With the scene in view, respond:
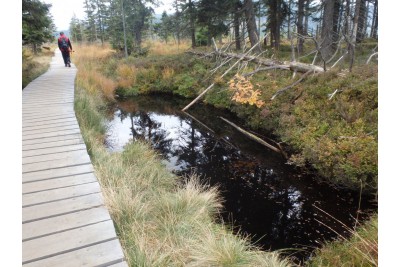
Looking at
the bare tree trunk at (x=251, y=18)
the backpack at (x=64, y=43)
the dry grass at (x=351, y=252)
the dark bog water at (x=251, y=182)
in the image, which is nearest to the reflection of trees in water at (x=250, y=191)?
the dark bog water at (x=251, y=182)

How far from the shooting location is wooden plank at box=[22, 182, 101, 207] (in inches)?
95.2

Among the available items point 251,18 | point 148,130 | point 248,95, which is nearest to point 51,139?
point 148,130

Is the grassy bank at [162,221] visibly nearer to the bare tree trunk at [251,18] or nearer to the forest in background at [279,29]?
A: the forest in background at [279,29]

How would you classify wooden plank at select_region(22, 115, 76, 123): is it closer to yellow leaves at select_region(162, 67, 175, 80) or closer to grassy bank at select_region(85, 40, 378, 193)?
grassy bank at select_region(85, 40, 378, 193)

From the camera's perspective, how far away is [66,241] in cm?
196

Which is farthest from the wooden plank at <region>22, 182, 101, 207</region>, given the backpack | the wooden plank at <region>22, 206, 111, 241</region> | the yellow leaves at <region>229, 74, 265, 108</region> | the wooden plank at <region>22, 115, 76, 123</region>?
the backpack

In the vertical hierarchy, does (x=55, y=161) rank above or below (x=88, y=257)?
above

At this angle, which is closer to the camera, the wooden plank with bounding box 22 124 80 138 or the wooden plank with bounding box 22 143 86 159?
the wooden plank with bounding box 22 143 86 159

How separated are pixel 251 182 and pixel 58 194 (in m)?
3.53

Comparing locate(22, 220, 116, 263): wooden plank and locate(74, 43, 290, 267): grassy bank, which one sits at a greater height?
locate(22, 220, 116, 263): wooden plank

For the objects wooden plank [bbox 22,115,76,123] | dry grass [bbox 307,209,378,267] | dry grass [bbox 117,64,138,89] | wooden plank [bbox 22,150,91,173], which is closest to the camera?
dry grass [bbox 307,209,378,267]

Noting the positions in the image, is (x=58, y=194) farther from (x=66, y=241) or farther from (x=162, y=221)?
(x=162, y=221)

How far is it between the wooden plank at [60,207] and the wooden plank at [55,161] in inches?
31.2

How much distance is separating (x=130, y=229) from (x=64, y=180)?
85cm
